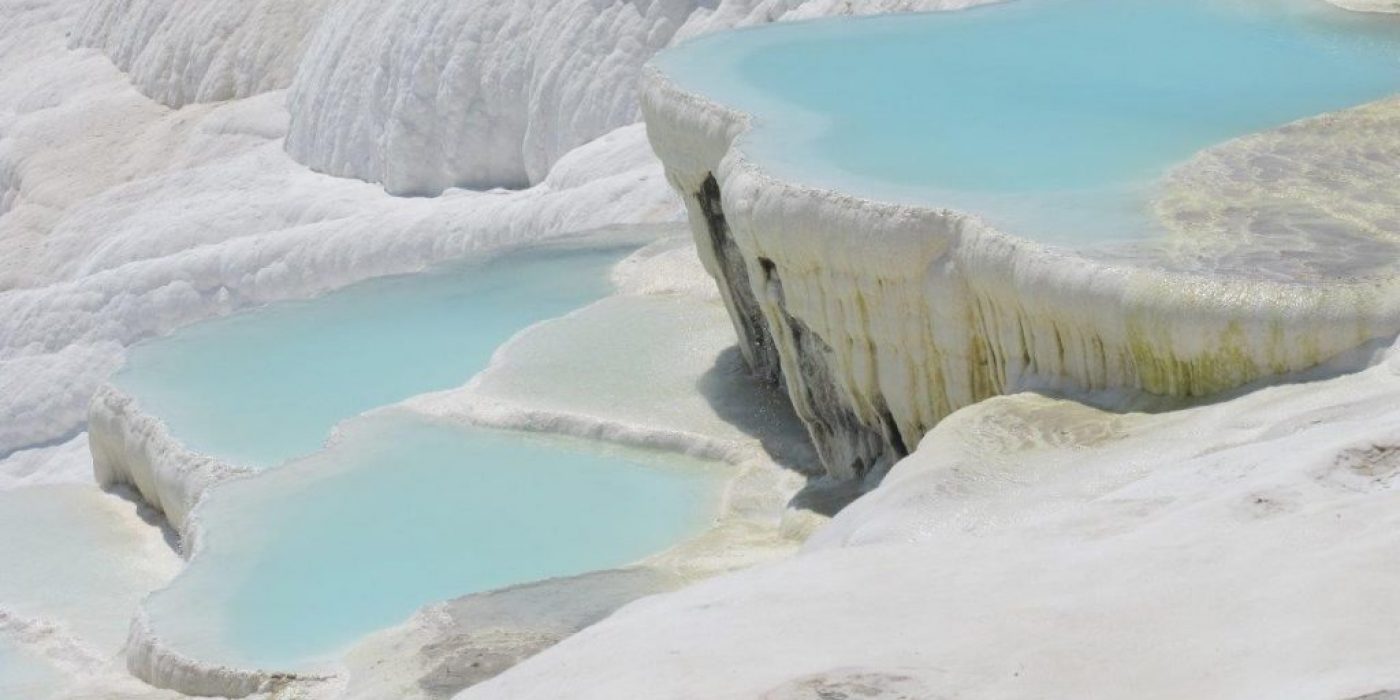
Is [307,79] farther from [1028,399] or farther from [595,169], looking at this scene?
[1028,399]

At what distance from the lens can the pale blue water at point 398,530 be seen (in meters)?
7.35

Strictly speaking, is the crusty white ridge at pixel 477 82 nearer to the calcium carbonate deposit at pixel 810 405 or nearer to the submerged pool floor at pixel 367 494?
the calcium carbonate deposit at pixel 810 405

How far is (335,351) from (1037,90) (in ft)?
14.2

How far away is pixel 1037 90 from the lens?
349 inches

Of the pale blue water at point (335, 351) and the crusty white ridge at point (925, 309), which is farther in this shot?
the pale blue water at point (335, 351)

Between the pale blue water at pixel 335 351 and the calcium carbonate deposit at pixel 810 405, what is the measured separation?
42 mm

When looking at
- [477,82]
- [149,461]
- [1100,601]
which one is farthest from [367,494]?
[477,82]

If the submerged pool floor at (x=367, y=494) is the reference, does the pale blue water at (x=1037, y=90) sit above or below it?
above

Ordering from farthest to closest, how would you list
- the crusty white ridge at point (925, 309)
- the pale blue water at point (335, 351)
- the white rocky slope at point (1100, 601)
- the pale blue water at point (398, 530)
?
the pale blue water at point (335, 351), the pale blue water at point (398, 530), the crusty white ridge at point (925, 309), the white rocky slope at point (1100, 601)

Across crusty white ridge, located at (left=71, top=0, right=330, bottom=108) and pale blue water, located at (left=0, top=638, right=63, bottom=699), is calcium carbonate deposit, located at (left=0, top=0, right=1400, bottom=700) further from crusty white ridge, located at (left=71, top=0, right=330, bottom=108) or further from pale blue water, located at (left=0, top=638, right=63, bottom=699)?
crusty white ridge, located at (left=71, top=0, right=330, bottom=108)

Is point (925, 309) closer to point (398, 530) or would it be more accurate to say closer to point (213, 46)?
point (398, 530)

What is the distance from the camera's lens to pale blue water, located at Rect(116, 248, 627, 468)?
10.1 meters

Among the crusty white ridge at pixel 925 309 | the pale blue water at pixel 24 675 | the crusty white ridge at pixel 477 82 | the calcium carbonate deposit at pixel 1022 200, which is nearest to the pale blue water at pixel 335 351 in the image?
the pale blue water at pixel 24 675

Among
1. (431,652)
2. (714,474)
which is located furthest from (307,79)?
(431,652)
